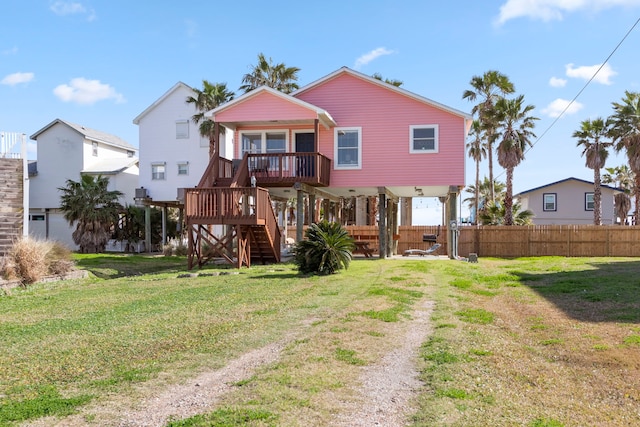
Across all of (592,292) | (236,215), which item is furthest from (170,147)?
(592,292)

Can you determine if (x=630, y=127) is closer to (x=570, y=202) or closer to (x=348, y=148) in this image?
(x=570, y=202)

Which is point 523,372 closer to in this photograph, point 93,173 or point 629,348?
point 629,348

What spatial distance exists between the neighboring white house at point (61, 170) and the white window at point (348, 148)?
20.0m

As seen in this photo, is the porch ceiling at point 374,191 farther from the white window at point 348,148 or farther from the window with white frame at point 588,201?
the window with white frame at point 588,201

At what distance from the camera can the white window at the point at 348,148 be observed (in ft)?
74.5

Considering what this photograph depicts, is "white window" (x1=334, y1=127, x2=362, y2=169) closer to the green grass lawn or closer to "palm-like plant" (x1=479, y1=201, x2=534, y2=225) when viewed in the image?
the green grass lawn

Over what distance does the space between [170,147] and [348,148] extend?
15090 mm

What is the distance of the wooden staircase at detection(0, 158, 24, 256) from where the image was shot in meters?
19.0

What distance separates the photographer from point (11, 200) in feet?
67.0

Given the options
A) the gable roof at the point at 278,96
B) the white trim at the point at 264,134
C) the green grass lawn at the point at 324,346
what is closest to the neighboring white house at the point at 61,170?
the white trim at the point at 264,134

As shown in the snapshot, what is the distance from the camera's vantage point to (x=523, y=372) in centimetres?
627

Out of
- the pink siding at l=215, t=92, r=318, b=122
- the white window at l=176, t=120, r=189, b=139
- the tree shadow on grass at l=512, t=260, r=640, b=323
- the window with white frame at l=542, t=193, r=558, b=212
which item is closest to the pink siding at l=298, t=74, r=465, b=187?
the pink siding at l=215, t=92, r=318, b=122

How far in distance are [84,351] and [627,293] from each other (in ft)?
34.8

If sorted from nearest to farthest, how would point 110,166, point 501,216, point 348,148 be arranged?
point 348,148 < point 501,216 < point 110,166
